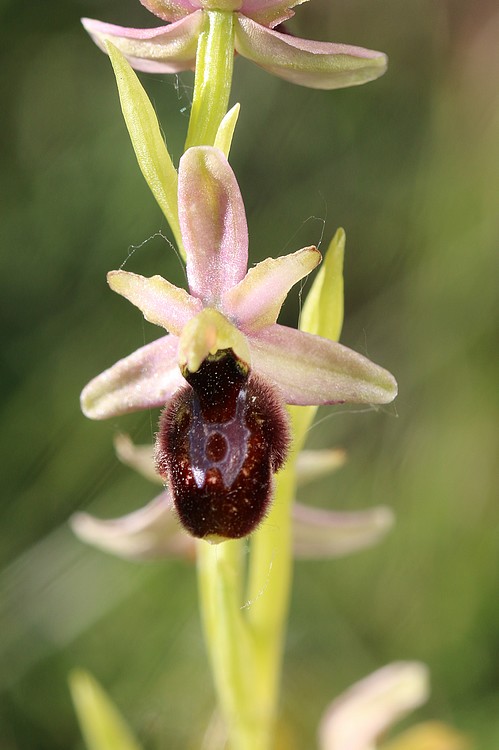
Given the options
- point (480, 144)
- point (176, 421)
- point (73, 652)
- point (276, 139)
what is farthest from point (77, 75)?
point (176, 421)

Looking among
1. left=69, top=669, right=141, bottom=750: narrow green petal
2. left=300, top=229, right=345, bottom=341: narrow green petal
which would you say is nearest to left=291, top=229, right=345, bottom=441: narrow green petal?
left=300, top=229, right=345, bottom=341: narrow green petal

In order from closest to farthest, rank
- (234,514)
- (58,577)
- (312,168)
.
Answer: (234,514) → (58,577) → (312,168)

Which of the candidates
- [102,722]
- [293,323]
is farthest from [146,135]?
[293,323]

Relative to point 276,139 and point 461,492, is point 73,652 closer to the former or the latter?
point 461,492

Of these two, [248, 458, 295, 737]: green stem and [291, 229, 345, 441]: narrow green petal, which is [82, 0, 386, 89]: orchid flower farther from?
[248, 458, 295, 737]: green stem

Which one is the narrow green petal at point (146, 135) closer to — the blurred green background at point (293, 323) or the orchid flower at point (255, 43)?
the orchid flower at point (255, 43)

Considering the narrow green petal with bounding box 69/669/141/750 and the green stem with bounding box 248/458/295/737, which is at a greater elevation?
the green stem with bounding box 248/458/295/737
